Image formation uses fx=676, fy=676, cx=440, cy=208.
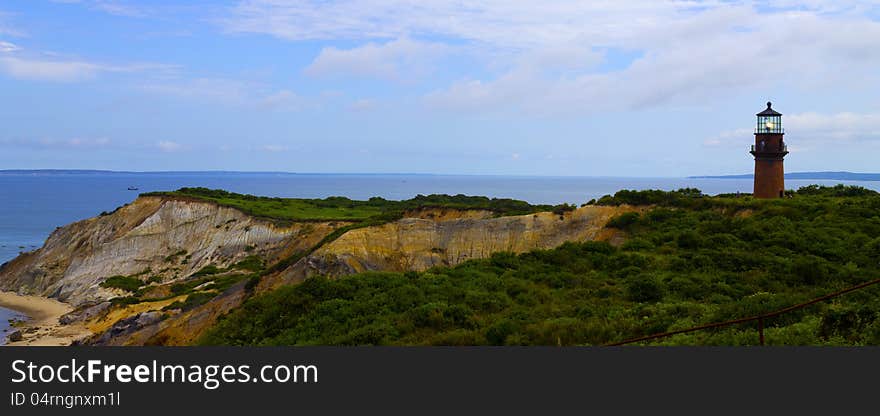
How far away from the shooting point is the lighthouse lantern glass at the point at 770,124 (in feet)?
119

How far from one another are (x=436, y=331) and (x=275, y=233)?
4020 cm

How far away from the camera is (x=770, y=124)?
36.3 metres

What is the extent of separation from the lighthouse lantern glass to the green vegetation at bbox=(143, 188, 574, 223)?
1448 cm

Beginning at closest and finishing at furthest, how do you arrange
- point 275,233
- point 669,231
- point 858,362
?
point 858,362 → point 669,231 → point 275,233

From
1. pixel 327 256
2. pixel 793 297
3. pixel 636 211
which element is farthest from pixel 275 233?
pixel 793 297

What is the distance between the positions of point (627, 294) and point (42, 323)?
42.2 metres

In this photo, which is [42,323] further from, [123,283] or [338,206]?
[338,206]

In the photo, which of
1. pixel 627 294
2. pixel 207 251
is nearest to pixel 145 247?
pixel 207 251

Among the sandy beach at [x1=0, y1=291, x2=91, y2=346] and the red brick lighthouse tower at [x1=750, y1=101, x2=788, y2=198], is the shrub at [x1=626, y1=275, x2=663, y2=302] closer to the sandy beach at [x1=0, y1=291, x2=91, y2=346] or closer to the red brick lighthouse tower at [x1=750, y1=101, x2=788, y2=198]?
the red brick lighthouse tower at [x1=750, y1=101, x2=788, y2=198]

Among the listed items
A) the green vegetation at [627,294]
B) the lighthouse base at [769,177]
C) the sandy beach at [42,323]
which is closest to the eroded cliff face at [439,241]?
the green vegetation at [627,294]

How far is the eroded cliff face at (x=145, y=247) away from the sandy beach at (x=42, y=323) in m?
1.32

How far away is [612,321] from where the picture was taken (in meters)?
14.8

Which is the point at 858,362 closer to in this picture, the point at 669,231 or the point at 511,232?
the point at 669,231

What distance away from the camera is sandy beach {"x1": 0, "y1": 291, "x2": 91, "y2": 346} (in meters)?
39.0
